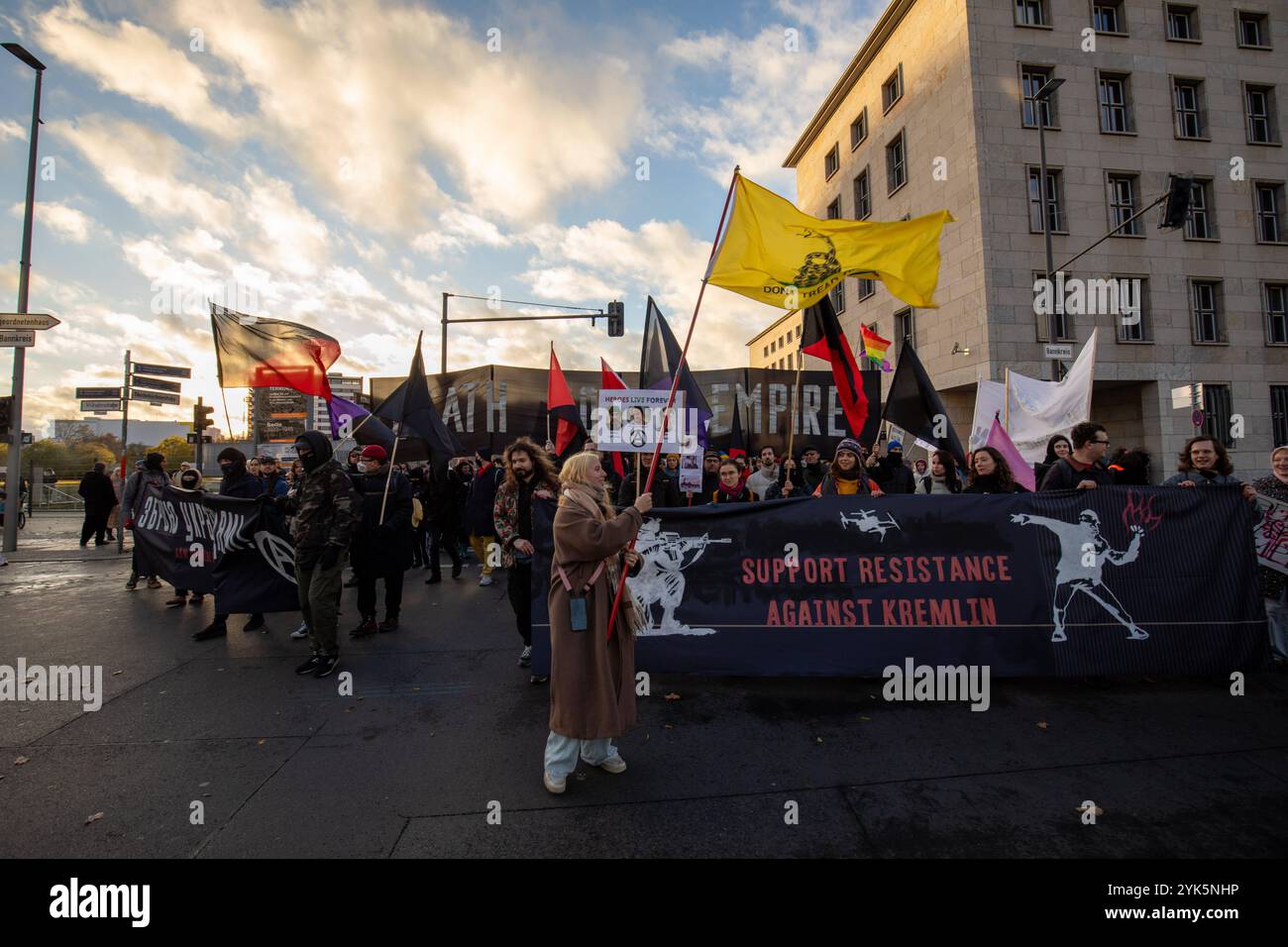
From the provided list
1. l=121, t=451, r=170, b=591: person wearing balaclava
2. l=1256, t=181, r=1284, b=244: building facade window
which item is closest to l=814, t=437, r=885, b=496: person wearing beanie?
l=121, t=451, r=170, b=591: person wearing balaclava

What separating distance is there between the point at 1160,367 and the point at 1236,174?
309 inches

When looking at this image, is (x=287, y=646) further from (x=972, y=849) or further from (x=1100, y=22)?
(x=1100, y=22)

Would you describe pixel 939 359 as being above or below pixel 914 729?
above

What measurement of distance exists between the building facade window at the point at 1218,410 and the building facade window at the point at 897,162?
12.9 m

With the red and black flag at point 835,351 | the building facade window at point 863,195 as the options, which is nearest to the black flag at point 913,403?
the red and black flag at point 835,351

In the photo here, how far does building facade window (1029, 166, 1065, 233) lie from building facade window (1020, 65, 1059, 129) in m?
1.57

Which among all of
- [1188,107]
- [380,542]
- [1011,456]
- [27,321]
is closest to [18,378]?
[27,321]

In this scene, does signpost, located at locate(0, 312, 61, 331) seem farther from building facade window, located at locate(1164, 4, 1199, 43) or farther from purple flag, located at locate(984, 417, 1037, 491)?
building facade window, located at locate(1164, 4, 1199, 43)

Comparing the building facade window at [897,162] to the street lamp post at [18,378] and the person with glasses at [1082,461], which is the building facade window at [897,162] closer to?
the person with glasses at [1082,461]

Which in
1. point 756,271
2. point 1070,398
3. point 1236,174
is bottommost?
point 1070,398

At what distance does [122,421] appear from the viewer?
14141 mm

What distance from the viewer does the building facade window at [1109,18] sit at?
20.8 meters

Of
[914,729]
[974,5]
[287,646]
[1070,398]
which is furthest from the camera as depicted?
[974,5]
